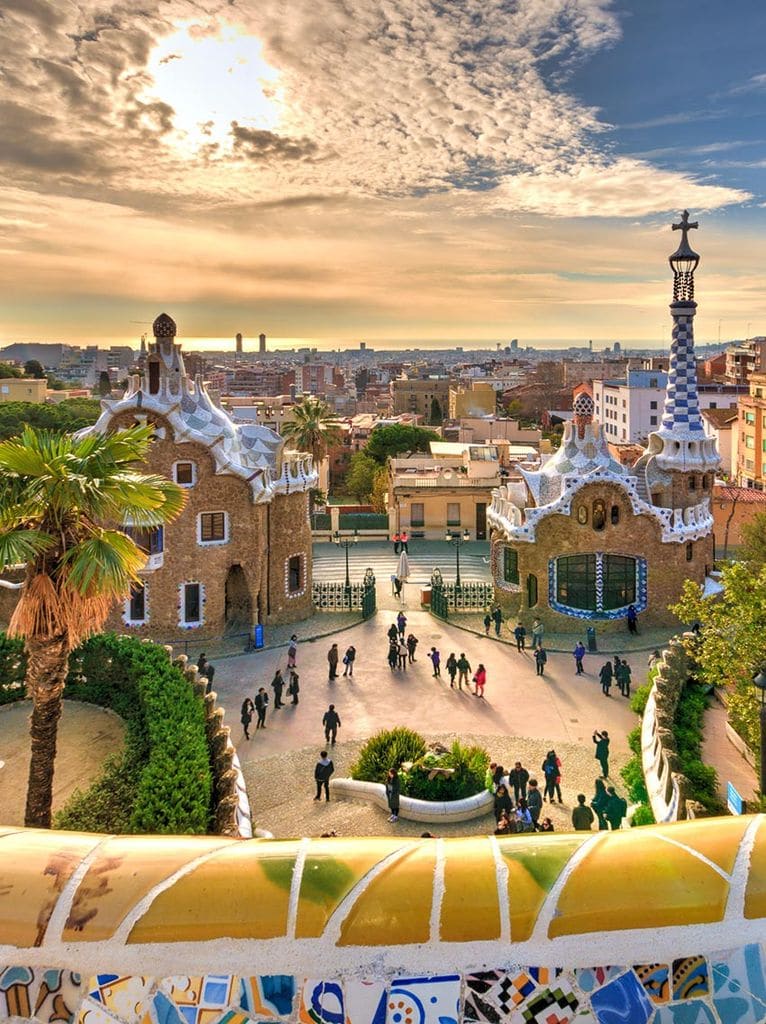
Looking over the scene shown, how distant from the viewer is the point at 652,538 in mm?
29109

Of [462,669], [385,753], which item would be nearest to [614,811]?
[385,753]

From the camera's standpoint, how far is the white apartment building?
8788cm

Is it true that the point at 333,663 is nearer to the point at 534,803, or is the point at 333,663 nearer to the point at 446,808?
the point at 446,808

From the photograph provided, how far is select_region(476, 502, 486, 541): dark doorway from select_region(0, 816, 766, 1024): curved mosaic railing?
43.1 metres

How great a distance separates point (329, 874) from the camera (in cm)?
409

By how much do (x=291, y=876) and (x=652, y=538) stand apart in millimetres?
27156

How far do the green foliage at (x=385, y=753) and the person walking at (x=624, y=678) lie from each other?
7377 mm

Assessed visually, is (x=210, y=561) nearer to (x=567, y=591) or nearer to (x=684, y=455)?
(x=567, y=591)

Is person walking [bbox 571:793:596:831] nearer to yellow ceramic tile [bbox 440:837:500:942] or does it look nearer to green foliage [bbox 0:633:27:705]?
yellow ceramic tile [bbox 440:837:500:942]

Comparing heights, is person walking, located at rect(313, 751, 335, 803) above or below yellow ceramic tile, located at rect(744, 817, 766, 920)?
below

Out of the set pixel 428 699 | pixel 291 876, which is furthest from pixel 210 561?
pixel 291 876

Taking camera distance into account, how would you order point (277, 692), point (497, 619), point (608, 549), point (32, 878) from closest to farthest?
point (32, 878) < point (277, 692) < point (497, 619) < point (608, 549)

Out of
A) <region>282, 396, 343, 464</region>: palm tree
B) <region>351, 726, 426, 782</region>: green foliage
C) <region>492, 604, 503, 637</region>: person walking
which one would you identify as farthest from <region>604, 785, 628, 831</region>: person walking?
<region>282, 396, 343, 464</region>: palm tree

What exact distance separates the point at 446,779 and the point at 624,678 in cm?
845
